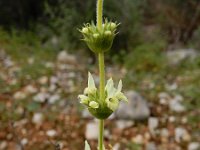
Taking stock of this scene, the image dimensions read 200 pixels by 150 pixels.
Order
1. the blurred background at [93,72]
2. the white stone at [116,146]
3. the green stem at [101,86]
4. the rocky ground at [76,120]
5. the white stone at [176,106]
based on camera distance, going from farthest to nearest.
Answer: the white stone at [176,106], the blurred background at [93,72], the rocky ground at [76,120], the white stone at [116,146], the green stem at [101,86]

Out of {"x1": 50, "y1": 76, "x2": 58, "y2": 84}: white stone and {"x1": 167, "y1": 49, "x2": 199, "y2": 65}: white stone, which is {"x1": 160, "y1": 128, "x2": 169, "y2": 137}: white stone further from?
{"x1": 167, "y1": 49, "x2": 199, "y2": 65}: white stone

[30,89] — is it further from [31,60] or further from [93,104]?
[93,104]

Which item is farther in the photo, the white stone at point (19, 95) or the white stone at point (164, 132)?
the white stone at point (19, 95)

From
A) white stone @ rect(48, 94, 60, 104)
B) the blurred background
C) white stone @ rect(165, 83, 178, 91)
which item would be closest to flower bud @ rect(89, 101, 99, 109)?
the blurred background

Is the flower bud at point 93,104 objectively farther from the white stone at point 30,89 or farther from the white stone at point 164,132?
the white stone at point 30,89

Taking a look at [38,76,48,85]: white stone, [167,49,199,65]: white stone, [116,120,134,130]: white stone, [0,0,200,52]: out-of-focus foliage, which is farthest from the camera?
[0,0,200,52]: out-of-focus foliage

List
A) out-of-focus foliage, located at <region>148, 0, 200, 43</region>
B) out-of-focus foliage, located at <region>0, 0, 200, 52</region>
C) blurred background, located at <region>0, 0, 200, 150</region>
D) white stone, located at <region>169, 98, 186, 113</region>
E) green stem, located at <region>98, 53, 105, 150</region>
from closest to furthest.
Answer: green stem, located at <region>98, 53, 105, 150</region>
blurred background, located at <region>0, 0, 200, 150</region>
white stone, located at <region>169, 98, 186, 113</region>
out-of-focus foliage, located at <region>0, 0, 200, 52</region>
out-of-focus foliage, located at <region>148, 0, 200, 43</region>

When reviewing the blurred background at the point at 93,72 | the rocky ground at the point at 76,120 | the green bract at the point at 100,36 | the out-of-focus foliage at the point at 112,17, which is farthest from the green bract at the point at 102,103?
the out-of-focus foliage at the point at 112,17
